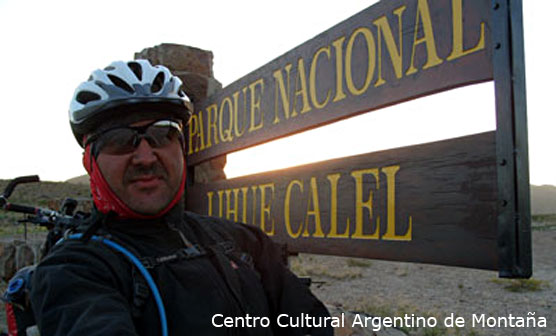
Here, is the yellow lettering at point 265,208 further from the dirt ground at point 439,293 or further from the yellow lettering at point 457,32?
the dirt ground at point 439,293

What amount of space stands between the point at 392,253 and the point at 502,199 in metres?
0.69

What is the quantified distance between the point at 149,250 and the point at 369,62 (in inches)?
67.8

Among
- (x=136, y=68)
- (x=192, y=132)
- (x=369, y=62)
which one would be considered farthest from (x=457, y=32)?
(x=192, y=132)

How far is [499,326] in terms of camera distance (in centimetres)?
648

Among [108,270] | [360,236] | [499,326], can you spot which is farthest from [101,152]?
[499,326]

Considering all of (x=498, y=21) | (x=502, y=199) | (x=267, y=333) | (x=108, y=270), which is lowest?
(x=267, y=333)

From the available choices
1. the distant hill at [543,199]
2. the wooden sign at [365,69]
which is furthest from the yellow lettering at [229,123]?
the distant hill at [543,199]

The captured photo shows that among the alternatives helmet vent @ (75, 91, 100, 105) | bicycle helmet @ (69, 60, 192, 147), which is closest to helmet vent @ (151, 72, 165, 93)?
bicycle helmet @ (69, 60, 192, 147)

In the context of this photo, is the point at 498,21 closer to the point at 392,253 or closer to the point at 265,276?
the point at 392,253

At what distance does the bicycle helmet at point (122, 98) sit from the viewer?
5.53 ft

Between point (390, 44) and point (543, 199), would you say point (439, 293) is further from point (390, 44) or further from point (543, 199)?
point (543, 199)

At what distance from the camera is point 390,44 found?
8.02 ft

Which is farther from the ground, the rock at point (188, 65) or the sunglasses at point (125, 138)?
the rock at point (188, 65)

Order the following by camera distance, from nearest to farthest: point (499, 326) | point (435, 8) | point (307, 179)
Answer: point (435, 8) < point (307, 179) < point (499, 326)
